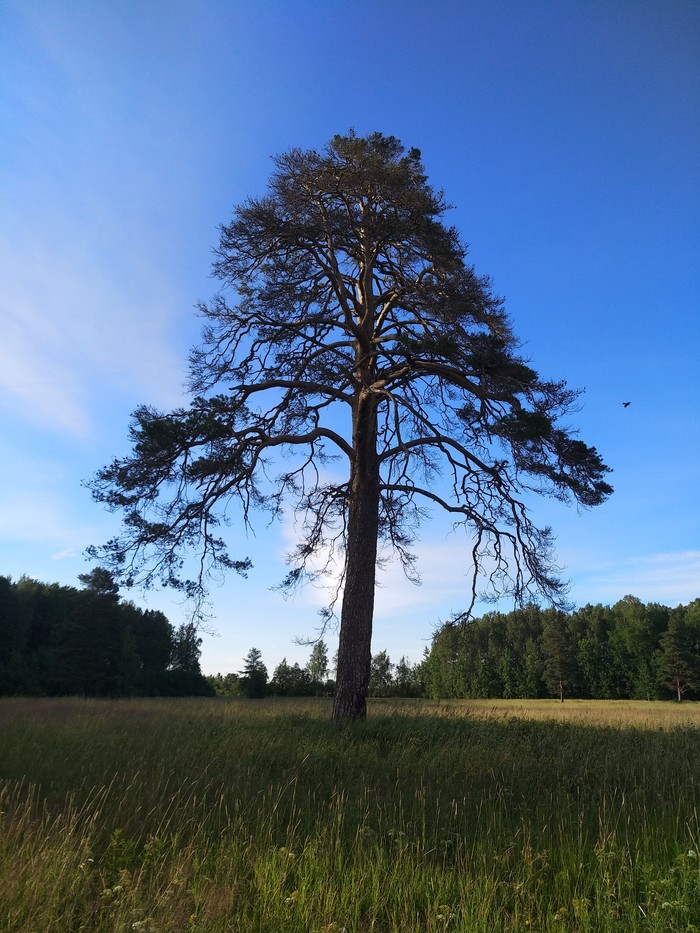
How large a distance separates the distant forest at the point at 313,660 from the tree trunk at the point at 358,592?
20.3 meters

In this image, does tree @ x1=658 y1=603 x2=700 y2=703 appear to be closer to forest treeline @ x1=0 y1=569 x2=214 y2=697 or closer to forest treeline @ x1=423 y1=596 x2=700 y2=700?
forest treeline @ x1=423 y1=596 x2=700 y2=700

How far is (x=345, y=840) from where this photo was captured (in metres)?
4.04

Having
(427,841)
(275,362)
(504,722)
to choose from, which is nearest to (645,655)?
(504,722)

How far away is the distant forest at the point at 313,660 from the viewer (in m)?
43.5

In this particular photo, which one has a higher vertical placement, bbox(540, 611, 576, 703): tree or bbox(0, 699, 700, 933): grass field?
bbox(540, 611, 576, 703): tree

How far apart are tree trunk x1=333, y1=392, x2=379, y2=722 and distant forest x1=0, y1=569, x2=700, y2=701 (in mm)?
20260

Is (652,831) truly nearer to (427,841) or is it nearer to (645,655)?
(427,841)

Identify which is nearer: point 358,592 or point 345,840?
point 345,840

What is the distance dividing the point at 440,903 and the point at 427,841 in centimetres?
87

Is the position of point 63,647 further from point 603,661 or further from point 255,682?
point 603,661

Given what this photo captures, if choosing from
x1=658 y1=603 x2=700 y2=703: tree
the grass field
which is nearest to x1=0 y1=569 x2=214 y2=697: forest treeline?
the grass field

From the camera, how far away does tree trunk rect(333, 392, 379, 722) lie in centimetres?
1036

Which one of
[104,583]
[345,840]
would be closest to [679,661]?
[104,583]

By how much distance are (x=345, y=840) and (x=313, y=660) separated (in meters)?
45.2
